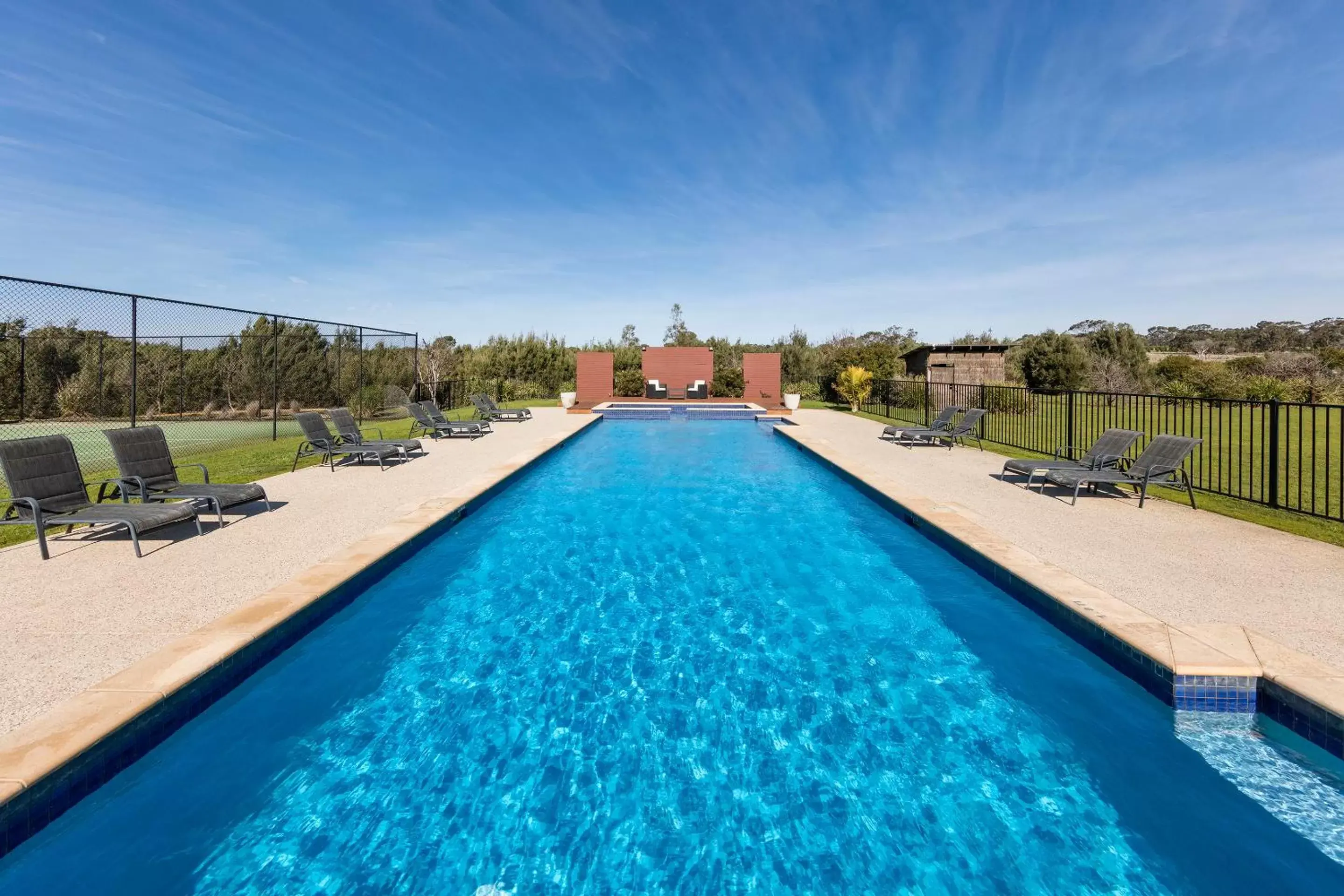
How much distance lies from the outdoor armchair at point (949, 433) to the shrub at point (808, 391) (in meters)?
12.5


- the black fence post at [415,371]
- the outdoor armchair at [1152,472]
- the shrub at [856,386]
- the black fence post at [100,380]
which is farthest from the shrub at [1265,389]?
the black fence post at [100,380]

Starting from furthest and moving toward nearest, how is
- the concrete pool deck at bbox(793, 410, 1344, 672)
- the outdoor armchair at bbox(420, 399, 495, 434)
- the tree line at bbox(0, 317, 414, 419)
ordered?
the outdoor armchair at bbox(420, 399, 495, 434)
the tree line at bbox(0, 317, 414, 419)
the concrete pool deck at bbox(793, 410, 1344, 672)

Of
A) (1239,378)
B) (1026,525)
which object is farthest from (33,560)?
(1239,378)

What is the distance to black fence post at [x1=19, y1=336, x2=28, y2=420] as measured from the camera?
9.62m

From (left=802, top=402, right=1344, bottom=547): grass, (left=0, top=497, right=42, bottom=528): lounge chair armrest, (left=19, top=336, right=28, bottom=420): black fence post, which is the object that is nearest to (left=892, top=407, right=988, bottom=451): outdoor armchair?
(left=802, top=402, right=1344, bottom=547): grass

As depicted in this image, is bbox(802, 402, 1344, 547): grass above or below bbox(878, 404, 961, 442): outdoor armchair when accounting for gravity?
below

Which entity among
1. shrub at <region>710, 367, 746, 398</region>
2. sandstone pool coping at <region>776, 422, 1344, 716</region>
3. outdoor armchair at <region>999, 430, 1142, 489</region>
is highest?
shrub at <region>710, 367, 746, 398</region>

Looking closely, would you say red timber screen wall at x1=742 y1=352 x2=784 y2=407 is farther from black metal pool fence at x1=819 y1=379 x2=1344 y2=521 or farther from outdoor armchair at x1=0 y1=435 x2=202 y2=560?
outdoor armchair at x1=0 y1=435 x2=202 y2=560

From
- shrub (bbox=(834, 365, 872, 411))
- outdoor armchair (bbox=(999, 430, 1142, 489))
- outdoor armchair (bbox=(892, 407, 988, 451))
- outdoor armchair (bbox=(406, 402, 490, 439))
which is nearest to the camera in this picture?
outdoor armchair (bbox=(999, 430, 1142, 489))

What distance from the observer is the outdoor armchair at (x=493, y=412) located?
1454cm

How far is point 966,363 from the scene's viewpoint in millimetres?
24047

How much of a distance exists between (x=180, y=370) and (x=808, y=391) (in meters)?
20.0

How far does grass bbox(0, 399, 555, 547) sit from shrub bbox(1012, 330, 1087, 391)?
83.3 feet

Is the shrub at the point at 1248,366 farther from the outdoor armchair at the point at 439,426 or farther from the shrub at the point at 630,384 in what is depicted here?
the outdoor armchair at the point at 439,426
